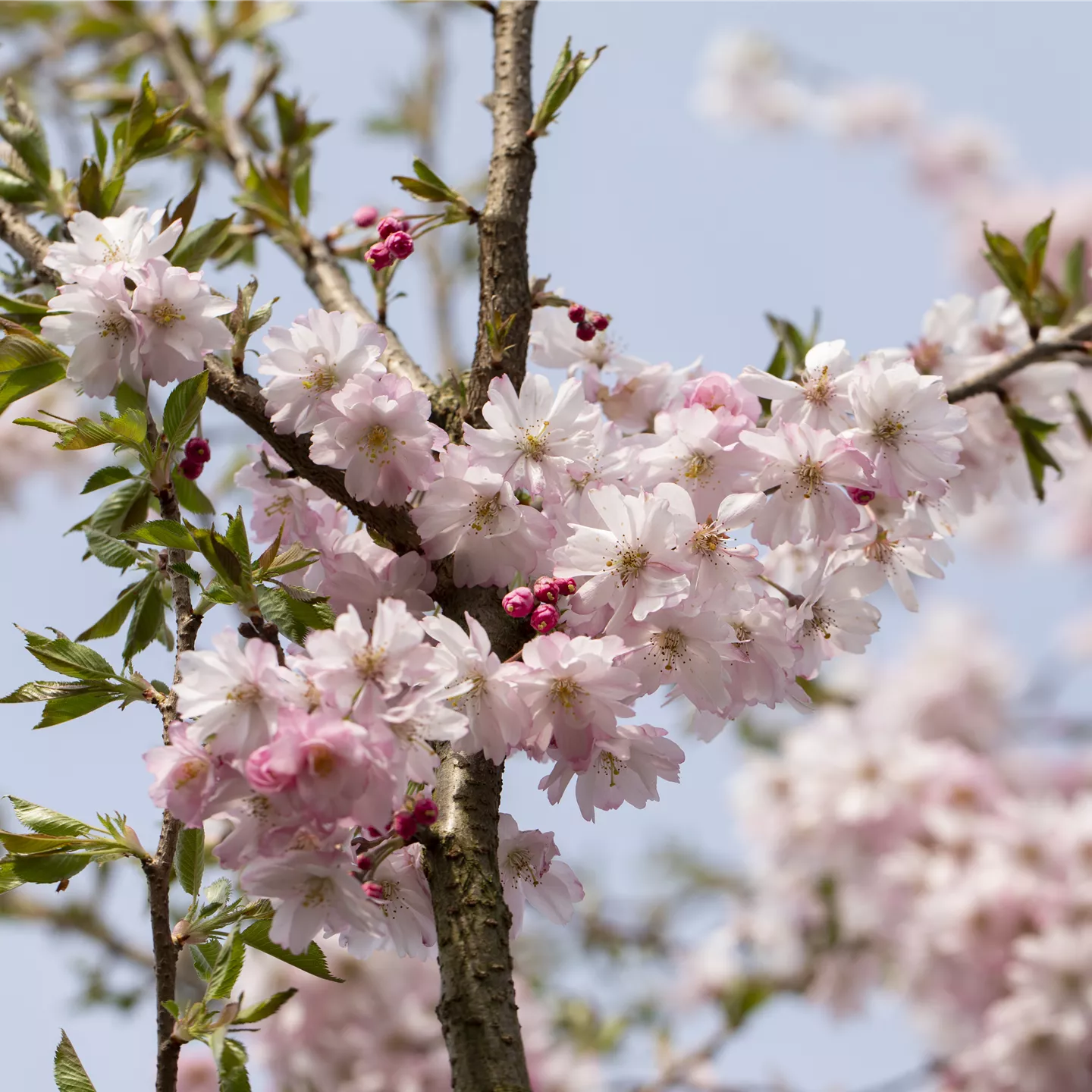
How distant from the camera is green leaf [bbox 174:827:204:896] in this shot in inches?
36.2

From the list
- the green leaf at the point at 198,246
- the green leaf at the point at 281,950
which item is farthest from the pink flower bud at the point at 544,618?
the green leaf at the point at 198,246

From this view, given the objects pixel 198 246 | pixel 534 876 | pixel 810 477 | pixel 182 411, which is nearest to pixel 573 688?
pixel 534 876

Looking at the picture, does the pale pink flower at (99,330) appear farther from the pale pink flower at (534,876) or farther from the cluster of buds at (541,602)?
the pale pink flower at (534,876)

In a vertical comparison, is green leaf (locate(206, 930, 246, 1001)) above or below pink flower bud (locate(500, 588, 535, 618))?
below

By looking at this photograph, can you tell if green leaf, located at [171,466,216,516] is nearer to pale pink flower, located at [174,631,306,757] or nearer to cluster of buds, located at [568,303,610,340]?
pale pink flower, located at [174,631,306,757]

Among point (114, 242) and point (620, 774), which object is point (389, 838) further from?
point (114, 242)

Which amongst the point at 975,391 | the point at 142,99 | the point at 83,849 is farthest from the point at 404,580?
the point at 975,391

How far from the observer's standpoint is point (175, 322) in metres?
0.98

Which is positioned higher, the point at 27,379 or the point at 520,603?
the point at 27,379

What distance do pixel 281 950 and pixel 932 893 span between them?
11.8 feet

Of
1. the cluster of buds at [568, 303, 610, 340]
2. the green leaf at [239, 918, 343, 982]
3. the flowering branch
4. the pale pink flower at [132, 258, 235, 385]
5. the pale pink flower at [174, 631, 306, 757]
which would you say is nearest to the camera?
the pale pink flower at [174, 631, 306, 757]

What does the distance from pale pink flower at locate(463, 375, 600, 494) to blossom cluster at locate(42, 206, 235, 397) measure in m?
0.26

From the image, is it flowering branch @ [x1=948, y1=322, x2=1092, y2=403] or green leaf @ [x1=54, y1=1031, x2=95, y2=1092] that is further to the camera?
flowering branch @ [x1=948, y1=322, x2=1092, y2=403]

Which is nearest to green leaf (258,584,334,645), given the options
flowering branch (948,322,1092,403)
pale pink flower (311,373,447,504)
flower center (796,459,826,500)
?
pale pink flower (311,373,447,504)
